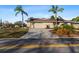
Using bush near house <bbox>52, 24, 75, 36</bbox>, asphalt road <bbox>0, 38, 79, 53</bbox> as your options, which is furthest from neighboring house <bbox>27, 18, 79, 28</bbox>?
asphalt road <bbox>0, 38, 79, 53</bbox>

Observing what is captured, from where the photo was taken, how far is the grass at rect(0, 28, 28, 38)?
9.14ft

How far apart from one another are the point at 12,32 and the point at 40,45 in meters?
0.33

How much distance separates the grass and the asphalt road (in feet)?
0.16

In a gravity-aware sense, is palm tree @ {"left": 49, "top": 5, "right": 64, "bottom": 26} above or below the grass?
above

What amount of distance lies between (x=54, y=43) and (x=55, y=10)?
0.35m

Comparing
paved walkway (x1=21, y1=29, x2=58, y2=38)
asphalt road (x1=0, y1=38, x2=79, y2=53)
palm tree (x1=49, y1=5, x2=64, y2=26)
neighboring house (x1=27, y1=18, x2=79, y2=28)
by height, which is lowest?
asphalt road (x1=0, y1=38, x2=79, y2=53)

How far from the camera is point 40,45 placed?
2.76 m

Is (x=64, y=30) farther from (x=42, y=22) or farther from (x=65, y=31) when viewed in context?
(x=42, y=22)

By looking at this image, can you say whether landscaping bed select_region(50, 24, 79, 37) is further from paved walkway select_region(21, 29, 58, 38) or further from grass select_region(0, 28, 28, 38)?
grass select_region(0, 28, 28, 38)

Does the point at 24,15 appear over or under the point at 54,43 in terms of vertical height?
over

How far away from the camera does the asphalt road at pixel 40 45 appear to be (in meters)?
2.74

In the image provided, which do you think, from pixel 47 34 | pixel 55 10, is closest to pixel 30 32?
pixel 47 34
